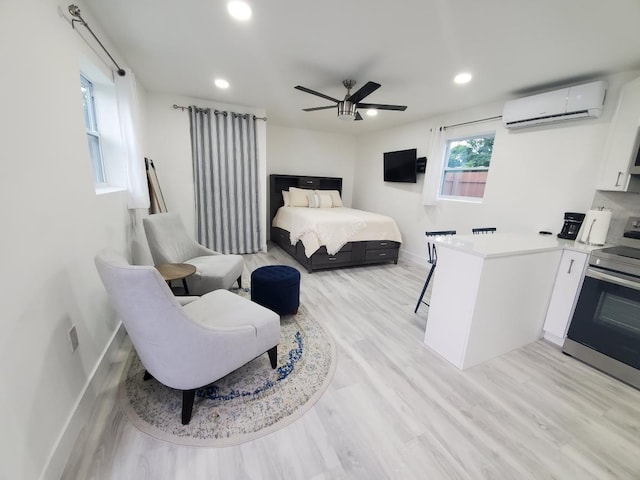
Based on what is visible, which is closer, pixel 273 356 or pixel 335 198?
pixel 273 356

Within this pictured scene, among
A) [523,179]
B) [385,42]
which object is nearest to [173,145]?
[385,42]

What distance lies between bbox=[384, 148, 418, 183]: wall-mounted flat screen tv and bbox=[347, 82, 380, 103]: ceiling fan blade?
198cm

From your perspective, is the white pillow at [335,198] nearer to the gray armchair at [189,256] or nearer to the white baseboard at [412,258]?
the white baseboard at [412,258]

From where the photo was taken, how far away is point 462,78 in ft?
8.41

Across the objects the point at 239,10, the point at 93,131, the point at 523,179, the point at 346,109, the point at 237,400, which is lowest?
the point at 237,400

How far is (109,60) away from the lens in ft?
7.00

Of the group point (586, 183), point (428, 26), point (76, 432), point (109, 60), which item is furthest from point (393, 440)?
point (109, 60)

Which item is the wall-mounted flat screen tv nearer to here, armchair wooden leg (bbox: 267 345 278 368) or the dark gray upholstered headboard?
the dark gray upholstered headboard

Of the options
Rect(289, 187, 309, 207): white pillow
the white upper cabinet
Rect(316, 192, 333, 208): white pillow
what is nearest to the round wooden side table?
Rect(289, 187, 309, 207): white pillow

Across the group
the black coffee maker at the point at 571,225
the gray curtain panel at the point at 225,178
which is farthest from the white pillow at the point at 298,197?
the black coffee maker at the point at 571,225

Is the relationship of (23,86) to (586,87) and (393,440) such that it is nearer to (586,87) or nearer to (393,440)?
(393,440)

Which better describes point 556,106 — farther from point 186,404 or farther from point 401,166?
point 186,404

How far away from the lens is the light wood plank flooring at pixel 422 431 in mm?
1203

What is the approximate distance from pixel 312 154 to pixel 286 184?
93 cm
